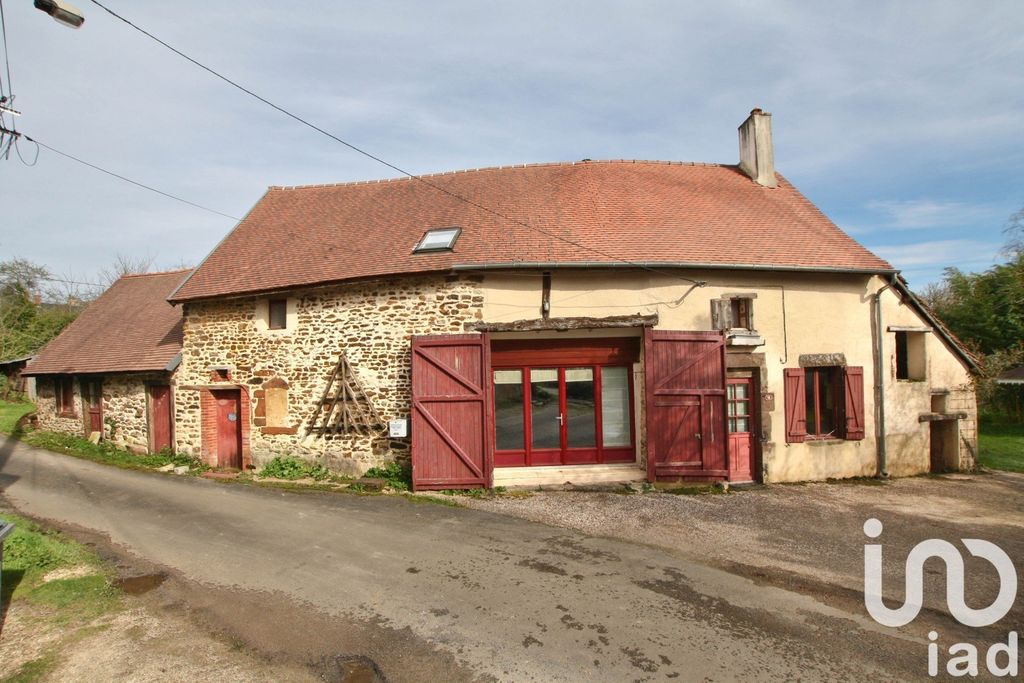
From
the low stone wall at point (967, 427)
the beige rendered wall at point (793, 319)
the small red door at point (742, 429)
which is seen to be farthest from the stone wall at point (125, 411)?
the low stone wall at point (967, 427)

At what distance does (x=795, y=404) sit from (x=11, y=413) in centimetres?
2499

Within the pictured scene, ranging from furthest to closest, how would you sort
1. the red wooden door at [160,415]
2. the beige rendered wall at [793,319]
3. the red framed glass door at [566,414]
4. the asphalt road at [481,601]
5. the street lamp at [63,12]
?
the red wooden door at [160,415]
the red framed glass door at [566,414]
the beige rendered wall at [793,319]
the street lamp at [63,12]
the asphalt road at [481,601]

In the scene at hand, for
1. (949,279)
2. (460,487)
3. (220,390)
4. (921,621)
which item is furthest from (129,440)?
(949,279)

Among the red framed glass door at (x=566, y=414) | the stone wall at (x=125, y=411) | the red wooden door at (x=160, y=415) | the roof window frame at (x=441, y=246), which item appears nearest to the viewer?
the red framed glass door at (x=566, y=414)

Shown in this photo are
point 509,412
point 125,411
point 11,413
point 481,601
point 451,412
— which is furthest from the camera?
point 11,413

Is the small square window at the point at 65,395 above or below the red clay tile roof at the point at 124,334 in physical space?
below

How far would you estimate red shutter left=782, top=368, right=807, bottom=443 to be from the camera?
10.2m

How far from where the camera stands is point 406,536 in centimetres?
673

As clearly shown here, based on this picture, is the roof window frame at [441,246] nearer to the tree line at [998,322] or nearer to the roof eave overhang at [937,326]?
the roof eave overhang at [937,326]

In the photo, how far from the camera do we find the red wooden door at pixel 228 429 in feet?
37.4

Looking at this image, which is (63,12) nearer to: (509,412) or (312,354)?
(312,354)

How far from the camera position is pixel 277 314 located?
1093cm

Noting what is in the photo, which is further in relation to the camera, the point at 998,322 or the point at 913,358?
the point at 998,322

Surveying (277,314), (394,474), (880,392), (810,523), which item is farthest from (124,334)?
(880,392)
